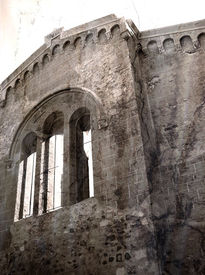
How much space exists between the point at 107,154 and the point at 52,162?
2.24 metres

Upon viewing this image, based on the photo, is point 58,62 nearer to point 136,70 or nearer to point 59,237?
point 136,70

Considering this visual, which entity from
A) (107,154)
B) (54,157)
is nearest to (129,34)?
(107,154)

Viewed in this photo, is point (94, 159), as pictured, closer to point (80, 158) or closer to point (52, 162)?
point (80, 158)

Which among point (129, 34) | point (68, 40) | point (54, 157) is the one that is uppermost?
point (68, 40)

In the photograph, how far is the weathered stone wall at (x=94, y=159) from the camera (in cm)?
631

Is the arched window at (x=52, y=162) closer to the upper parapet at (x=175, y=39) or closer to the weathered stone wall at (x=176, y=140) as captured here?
the weathered stone wall at (x=176, y=140)

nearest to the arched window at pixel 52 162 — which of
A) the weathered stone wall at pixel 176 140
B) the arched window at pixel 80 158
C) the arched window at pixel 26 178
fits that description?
the arched window at pixel 26 178

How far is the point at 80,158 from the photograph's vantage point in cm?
855

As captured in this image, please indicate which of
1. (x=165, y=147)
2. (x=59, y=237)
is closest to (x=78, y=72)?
(x=165, y=147)

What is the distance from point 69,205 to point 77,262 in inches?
52.9

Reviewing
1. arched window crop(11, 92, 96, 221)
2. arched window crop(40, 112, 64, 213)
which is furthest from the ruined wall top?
arched window crop(40, 112, 64, 213)

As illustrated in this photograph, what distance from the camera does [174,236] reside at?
6336 mm

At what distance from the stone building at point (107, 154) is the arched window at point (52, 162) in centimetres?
3

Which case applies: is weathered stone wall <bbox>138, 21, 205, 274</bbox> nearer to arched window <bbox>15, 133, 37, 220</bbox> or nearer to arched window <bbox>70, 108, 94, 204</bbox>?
arched window <bbox>70, 108, 94, 204</bbox>
